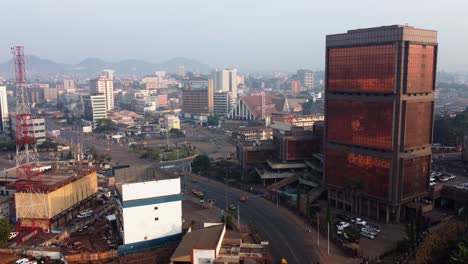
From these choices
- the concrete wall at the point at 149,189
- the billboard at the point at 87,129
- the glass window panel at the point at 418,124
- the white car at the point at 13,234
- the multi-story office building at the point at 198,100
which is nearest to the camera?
the concrete wall at the point at 149,189

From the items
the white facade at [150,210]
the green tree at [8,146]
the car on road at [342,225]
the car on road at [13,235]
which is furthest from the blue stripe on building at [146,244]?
the green tree at [8,146]

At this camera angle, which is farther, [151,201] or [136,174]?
[136,174]

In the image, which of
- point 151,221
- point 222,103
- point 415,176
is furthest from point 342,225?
point 222,103

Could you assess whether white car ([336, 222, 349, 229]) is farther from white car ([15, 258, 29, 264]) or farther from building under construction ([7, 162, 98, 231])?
building under construction ([7, 162, 98, 231])

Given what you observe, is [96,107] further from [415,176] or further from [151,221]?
[415,176]

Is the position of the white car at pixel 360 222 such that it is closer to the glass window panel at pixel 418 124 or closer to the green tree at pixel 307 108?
the glass window panel at pixel 418 124

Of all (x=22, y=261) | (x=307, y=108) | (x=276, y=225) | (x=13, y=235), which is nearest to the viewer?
(x=22, y=261)
